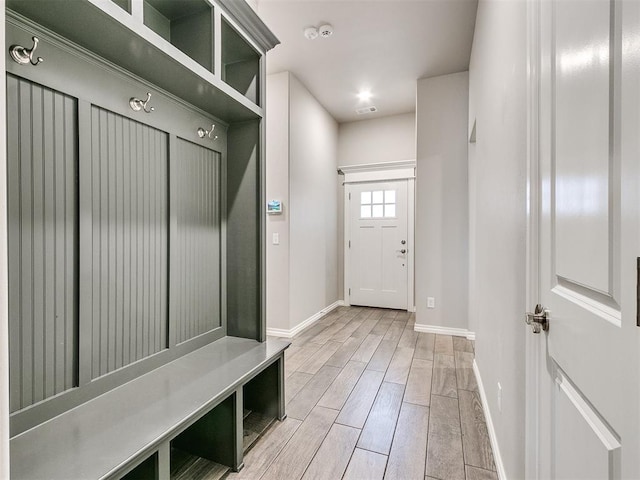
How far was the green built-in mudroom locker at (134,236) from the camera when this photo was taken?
1080 millimetres

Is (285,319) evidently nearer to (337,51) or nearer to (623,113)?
(337,51)

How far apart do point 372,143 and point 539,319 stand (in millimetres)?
4311

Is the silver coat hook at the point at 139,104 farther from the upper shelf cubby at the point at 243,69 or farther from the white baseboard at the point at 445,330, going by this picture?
the white baseboard at the point at 445,330

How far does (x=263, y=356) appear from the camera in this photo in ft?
5.78

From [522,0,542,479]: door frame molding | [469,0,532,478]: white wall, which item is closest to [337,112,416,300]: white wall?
[469,0,532,478]: white wall

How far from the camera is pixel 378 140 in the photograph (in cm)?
486

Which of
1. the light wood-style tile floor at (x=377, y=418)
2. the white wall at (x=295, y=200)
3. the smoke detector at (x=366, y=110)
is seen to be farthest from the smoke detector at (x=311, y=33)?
the light wood-style tile floor at (x=377, y=418)

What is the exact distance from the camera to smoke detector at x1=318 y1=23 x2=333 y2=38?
276 cm

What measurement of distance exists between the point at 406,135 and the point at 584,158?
4307mm

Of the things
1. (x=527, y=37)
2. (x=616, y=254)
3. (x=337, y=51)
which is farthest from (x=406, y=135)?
(x=616, y=254)

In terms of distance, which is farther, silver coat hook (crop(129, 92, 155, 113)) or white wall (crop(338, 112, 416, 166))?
white wall (crop(338, 112, 416, 166))

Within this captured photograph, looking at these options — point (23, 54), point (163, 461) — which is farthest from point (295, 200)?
point (163, 461)

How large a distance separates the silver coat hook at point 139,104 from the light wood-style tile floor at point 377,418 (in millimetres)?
1780

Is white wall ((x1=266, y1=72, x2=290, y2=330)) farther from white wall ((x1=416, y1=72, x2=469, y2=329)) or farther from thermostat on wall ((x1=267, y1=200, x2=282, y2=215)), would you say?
white wall ((x1=416, y1=72, x2=469, y2=329))
